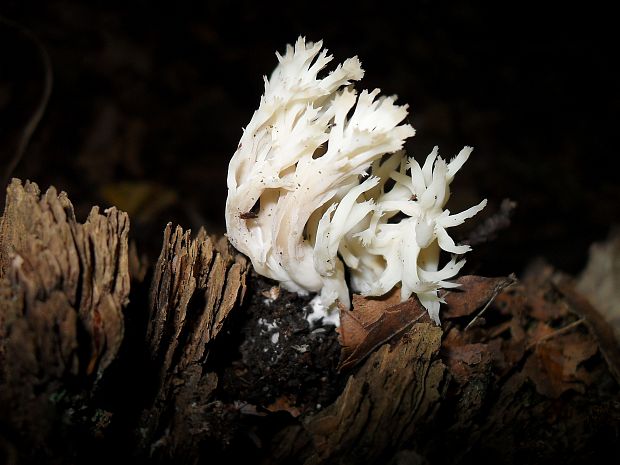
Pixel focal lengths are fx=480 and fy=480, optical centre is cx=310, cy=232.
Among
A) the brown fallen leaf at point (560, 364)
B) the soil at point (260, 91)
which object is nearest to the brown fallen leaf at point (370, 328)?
the brown fallen leaf at point (560, 364)

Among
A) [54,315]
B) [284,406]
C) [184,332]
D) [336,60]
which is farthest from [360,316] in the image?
[336,60]

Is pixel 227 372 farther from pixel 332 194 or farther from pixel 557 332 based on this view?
pixel 557 332

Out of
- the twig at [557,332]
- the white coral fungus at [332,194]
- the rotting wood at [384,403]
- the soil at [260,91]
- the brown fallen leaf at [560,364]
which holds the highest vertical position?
the soil at [260,91]

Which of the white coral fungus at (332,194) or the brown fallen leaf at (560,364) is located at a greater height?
the white coral fungus at (332,194)

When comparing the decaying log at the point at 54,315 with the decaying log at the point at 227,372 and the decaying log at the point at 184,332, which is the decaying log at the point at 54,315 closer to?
the decaying log at the point at 227,372

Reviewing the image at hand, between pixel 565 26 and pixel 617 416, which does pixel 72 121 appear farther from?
pixel 565 26

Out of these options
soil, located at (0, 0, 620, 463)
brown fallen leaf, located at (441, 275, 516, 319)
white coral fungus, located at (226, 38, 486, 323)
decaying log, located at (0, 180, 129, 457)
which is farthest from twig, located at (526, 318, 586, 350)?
decaying log, located at (0, 180, 129, 457)
